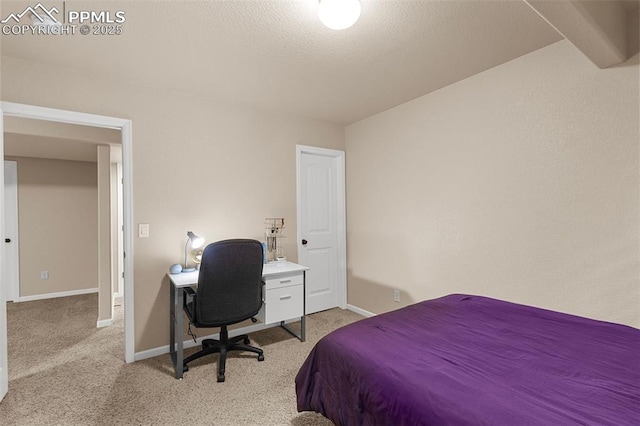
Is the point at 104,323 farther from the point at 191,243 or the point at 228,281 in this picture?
the point at 228,281

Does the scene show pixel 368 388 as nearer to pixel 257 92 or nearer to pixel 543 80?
pixel 543 80

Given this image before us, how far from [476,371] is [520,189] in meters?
1.66

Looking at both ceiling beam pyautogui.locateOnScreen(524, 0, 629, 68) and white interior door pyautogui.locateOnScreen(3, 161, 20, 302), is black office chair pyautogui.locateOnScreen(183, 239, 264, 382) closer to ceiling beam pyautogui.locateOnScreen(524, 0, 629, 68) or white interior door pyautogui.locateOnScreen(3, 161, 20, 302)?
ceiling beam pyautogui.locateOnScreen(524, 0, 629, 68)

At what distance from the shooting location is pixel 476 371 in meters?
1.15

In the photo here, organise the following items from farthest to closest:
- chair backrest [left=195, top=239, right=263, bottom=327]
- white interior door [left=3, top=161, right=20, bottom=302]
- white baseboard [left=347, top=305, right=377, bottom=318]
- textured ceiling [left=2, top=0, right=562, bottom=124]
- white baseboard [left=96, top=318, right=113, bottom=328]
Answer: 1. white interior door [left=3, top=161, right=20, bottom=302]
2. white baseboard [left=347, top=305, right=377, bottom=318]
3. white baseboard [left=96, top=318, right=113, bottom=328]
4. chair backrest [left=195, top=239, right=263, bottom=327]
5. textured ceiling [left=2, top=0, right=562, bottom=124]

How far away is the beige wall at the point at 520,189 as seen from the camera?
6.03 feet

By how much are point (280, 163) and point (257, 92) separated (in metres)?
0.86

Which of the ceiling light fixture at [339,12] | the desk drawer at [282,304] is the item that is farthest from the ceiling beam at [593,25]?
the desk drawer at [282,304]

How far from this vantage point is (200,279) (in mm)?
2275

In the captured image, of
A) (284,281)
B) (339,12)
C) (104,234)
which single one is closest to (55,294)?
(104,234)

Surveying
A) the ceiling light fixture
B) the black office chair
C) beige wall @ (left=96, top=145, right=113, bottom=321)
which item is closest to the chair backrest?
the black office chair

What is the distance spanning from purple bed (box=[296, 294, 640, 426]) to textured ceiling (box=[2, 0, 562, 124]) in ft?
5.86

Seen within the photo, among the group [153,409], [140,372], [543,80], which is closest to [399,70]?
[543,80]

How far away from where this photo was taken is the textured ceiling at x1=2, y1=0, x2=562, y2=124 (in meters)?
1.71
